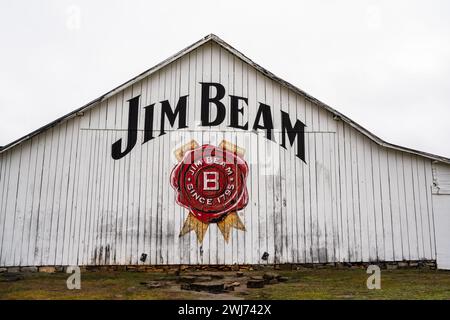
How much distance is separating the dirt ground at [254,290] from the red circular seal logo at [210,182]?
1.85 metres

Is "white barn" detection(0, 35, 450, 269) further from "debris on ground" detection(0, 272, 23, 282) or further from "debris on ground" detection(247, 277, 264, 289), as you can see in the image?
"debris on ground" detection(247, 277, 264, 289)

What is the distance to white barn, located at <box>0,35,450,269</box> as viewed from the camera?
11375mm

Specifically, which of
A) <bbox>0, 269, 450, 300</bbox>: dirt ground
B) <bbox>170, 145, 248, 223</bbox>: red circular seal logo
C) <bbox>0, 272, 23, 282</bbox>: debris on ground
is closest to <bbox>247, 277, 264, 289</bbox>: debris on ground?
<bbox>0, 269, 450, 300</bbox>: dirt ground

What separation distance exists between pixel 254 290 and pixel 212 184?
12.6 feet

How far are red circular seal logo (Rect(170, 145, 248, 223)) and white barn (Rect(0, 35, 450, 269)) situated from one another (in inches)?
1.2

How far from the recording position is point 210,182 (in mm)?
11719

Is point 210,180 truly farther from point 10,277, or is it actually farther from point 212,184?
point 10,277

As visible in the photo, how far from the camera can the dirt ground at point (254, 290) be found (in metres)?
8.06

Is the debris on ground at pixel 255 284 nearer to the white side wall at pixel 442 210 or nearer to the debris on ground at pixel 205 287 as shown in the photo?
the debris on ground at pixel 205 287

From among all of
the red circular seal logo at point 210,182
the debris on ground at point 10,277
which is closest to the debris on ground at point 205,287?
the red circular seal logo at point 210,182

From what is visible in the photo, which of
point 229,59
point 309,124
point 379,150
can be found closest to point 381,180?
point 379,150

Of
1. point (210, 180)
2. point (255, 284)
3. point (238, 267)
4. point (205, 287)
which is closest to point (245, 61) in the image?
point (210, 180)

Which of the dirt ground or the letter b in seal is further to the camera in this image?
the letter b in seal
